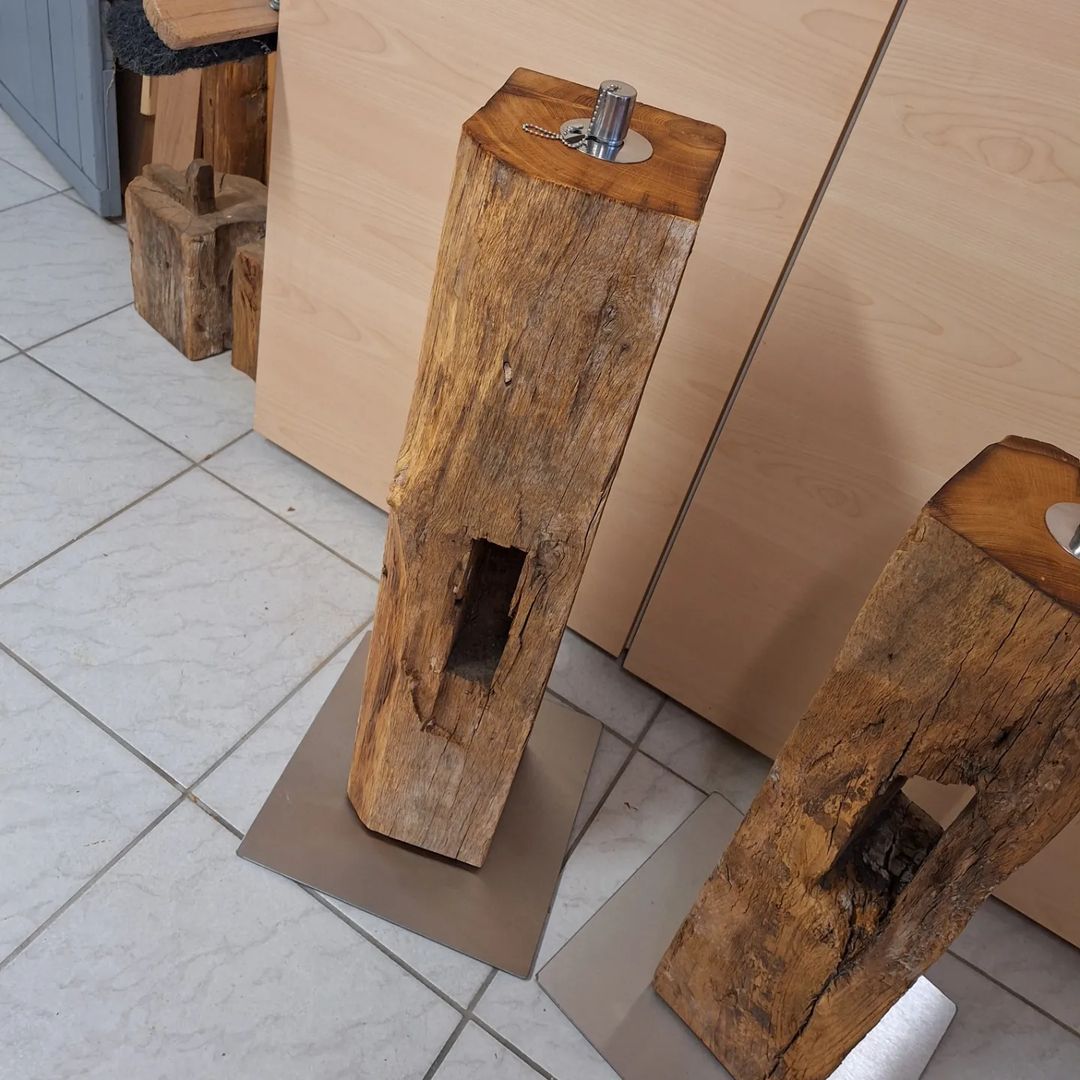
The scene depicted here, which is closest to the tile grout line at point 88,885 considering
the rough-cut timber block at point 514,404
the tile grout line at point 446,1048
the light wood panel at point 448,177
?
the rough-cut timber block at point 514,404

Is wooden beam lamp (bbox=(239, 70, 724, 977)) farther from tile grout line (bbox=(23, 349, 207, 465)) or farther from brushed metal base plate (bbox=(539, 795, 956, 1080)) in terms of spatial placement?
tile grout line (bbox=(23, 349, 207, 465))

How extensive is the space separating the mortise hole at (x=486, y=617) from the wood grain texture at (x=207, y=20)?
755 millimetres

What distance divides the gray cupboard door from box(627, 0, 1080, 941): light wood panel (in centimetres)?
144

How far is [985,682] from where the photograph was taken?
798 mm

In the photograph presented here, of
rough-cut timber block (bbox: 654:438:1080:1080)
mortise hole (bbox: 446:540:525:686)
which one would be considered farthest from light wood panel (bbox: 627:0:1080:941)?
mortise hole (bbox: 446:540:525:686)

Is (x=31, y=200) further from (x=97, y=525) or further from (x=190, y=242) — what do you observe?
(x=97, y=525)

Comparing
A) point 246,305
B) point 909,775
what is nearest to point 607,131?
point 909,775

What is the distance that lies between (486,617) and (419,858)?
35 centimetres

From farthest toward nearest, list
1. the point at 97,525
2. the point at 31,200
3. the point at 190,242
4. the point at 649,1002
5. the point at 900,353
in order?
the point at 31,200 < the point at 190,242 < the point at 97,525 < the point at 649,1002 < the point at 900,353

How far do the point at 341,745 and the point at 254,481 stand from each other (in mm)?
536

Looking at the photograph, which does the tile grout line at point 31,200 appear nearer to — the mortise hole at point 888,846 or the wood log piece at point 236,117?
the wood log piece at point 236,117

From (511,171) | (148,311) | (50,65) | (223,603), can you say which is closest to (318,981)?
(223,603)

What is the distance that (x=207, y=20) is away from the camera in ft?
4.32

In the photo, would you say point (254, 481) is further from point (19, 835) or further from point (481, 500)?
point (481, 500)
